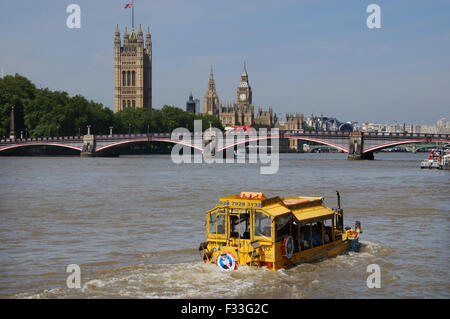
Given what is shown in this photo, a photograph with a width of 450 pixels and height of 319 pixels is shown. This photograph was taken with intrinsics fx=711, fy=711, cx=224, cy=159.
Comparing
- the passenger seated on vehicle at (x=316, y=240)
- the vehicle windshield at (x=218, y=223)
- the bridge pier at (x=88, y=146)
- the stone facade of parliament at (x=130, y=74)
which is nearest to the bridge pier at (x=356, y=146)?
the bridge pier at (x=88, y=146)

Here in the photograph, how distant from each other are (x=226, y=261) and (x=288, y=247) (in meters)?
1.41

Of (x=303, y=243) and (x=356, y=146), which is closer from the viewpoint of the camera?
(x=303, y=243)

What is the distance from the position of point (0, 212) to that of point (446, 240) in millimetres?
16206

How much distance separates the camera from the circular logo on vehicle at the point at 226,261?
15.1 metres

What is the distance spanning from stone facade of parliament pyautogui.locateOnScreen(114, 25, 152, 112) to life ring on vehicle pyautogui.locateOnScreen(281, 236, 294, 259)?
155m

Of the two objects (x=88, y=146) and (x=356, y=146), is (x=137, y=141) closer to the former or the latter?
(x=88, y=146)

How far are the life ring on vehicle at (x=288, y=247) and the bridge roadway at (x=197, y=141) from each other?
227 ft

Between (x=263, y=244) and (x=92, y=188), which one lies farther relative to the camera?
(x=92, y=188)

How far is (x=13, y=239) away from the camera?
66.4ft

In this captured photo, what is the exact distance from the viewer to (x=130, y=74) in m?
170

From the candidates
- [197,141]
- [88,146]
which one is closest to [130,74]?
[88,146]

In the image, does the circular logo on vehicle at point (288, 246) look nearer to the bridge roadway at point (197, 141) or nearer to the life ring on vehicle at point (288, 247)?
the life ring on vehicle at point (288, 247)
